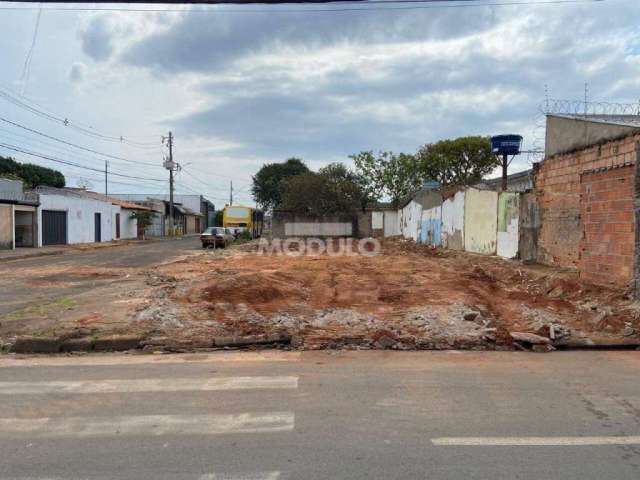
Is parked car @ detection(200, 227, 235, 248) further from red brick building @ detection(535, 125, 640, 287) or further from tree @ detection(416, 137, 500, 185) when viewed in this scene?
red brick building @ detection(535, 125, 640, 287)

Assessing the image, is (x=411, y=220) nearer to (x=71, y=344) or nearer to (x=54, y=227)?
(x=54, y=227)

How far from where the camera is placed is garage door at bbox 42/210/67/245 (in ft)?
117

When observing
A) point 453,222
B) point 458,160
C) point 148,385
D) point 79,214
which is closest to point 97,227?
point 79,214

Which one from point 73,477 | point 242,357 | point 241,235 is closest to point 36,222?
point 241,235

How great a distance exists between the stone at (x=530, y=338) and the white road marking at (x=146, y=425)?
4.54 m

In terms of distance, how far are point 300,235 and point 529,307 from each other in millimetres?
35003

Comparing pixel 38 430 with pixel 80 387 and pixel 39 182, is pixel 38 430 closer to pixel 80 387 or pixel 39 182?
pixel 80 387

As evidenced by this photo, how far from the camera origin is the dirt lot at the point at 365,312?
8.38 metres

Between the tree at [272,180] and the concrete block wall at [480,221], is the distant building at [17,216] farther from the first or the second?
the tree at [272,180]

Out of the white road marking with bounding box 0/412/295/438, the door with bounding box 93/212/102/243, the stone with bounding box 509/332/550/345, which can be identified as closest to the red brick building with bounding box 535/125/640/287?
the stone with bounding box 509/332/550/345

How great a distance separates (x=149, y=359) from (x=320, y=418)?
3430 mm

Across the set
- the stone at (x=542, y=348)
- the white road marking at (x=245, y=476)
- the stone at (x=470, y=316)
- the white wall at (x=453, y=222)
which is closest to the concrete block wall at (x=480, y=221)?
the white wall at (x=453, y=222)

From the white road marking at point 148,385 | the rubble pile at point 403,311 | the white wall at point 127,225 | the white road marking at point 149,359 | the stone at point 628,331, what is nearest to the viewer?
the white road marking at point 148,385

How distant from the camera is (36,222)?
34312 mm
